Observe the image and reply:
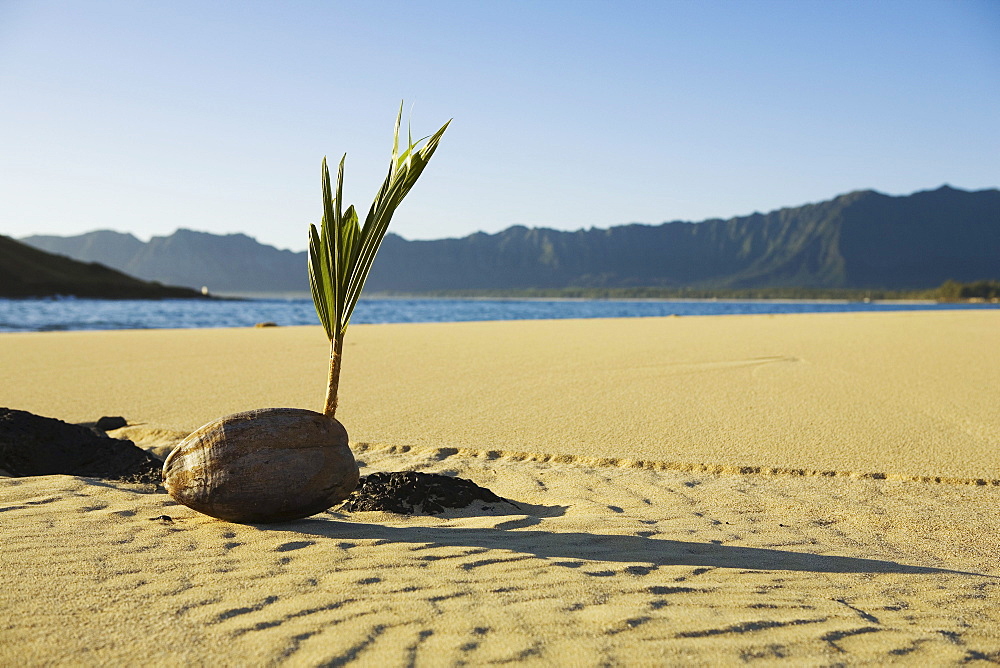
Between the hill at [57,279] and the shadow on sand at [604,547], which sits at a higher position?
the hill at [57,279]

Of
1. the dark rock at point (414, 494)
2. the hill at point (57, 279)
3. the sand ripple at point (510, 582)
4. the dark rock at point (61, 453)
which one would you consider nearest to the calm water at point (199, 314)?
the hill at point (57, 279)

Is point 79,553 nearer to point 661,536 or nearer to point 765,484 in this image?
point 661,536

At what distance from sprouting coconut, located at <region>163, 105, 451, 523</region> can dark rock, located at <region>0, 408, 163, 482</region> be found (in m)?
1.42

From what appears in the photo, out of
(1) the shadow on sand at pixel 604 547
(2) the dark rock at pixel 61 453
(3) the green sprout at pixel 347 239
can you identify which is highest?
(3) the green sprout at pixel 347 239

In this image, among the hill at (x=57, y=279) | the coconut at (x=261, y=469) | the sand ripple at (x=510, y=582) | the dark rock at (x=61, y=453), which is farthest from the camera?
the hill at (x=57, y=279)

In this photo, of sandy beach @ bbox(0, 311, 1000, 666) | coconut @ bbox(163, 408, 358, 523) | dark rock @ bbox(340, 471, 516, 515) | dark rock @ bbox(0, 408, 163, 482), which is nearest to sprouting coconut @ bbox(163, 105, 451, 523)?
coconut @ bbox(163, 408, 358, 523)

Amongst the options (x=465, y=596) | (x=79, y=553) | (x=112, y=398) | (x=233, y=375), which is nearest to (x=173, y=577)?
(x=79, y=553)

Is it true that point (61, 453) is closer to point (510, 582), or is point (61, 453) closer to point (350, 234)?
point (350, 234)

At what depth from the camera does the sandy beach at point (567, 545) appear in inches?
94.8

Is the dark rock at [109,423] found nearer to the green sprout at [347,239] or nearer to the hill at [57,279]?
the green sprout at [347,239]

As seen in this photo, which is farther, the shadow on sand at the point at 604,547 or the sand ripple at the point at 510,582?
the shadow on sand at the point at 604,547

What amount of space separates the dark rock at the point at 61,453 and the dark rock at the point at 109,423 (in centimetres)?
152

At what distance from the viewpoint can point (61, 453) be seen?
488 cm

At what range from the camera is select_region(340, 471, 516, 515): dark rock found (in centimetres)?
420
